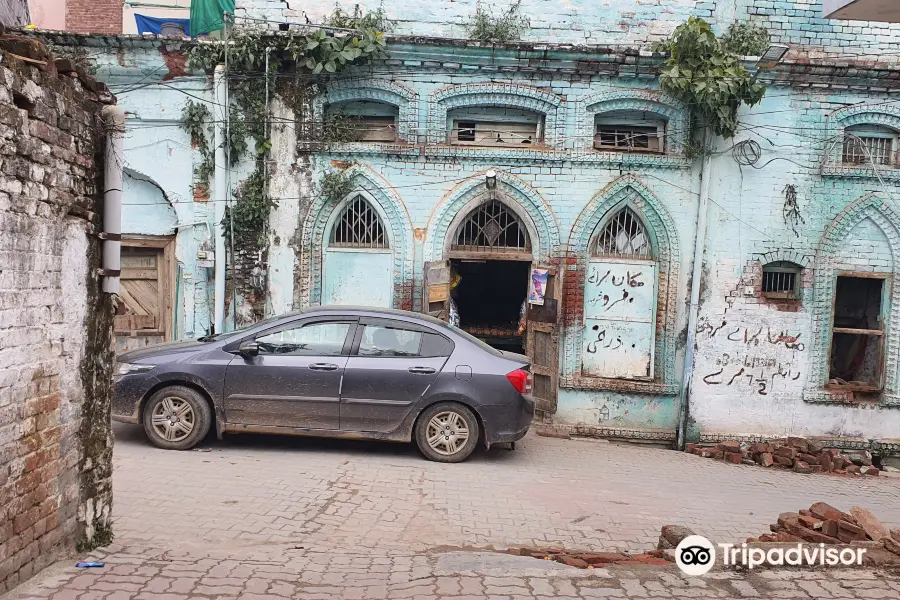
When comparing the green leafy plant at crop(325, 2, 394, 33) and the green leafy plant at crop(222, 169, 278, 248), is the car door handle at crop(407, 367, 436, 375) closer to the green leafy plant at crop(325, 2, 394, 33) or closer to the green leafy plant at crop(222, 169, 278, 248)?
the green leafy plant at crop(222, 169, 278, 248)

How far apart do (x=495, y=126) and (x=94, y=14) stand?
1048cm

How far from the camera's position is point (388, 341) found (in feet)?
25.5

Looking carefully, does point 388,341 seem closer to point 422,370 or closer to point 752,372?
point 422,370

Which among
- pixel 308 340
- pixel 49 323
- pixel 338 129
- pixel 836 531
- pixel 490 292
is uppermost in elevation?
pixel 338 129

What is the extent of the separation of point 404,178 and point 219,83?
2.89 metres

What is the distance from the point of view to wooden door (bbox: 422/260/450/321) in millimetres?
10094

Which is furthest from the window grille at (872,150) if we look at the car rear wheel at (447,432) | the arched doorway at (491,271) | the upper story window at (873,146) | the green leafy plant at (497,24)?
the car rear wheel at (447,432)

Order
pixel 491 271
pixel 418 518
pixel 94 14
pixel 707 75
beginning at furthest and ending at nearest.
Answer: pixel 94 14 → pixel 491 271 → pixel 707 75 → pixel 418 518

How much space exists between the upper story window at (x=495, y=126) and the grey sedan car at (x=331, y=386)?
383cm

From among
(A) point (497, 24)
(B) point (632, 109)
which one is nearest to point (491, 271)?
(B) point (632, 109)

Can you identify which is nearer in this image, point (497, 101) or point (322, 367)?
point (322, 367)

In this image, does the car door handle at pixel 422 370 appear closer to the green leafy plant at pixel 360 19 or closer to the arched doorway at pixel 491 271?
the arched doorway at pixel 491 271

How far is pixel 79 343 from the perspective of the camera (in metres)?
4.48

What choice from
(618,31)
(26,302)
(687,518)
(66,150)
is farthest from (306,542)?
(618,31)
